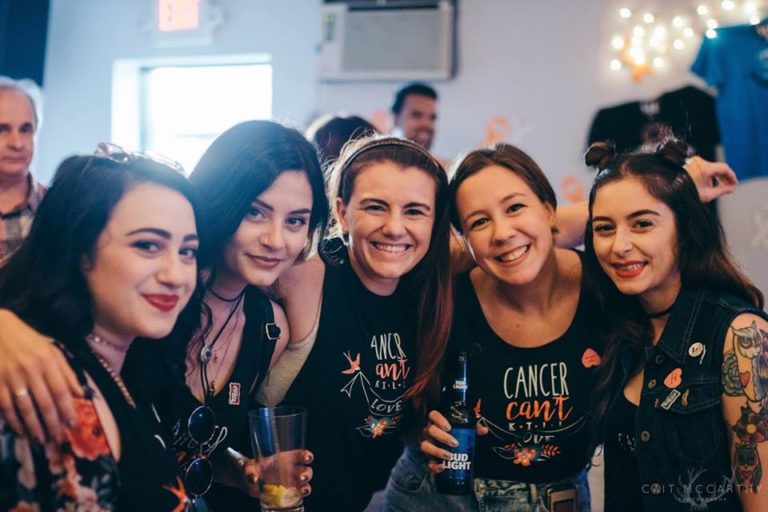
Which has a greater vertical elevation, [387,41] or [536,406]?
[387,41]

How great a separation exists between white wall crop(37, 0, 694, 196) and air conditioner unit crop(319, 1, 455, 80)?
8cm

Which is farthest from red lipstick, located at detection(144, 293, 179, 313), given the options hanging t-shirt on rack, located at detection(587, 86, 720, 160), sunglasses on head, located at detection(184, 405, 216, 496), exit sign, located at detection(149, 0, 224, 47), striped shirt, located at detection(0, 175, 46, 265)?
exit sign, located at detection(149, 0, 224, 47)

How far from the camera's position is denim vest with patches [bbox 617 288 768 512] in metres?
1.56

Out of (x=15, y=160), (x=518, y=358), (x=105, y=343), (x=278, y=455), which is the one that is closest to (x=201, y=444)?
(x=278, y=455)

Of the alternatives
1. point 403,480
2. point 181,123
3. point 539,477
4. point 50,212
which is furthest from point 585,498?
point 181,123

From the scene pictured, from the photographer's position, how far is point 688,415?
1.60 m

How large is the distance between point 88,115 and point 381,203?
4.23 m

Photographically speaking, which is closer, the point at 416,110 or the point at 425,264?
the point at 425,264

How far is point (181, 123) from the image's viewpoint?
18.3 feet

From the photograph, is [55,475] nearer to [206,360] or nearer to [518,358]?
[206,360]

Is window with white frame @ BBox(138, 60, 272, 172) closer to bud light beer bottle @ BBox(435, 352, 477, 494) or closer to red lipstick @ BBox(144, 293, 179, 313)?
bud light beer bottle @ BBox(435, 352, 477, 494)

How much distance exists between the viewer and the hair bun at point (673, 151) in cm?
178

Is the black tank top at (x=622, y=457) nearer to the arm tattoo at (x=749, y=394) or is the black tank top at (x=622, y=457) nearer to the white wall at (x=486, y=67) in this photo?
the arm tattoo at (x=749, y=394)

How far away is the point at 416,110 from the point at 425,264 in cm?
243
